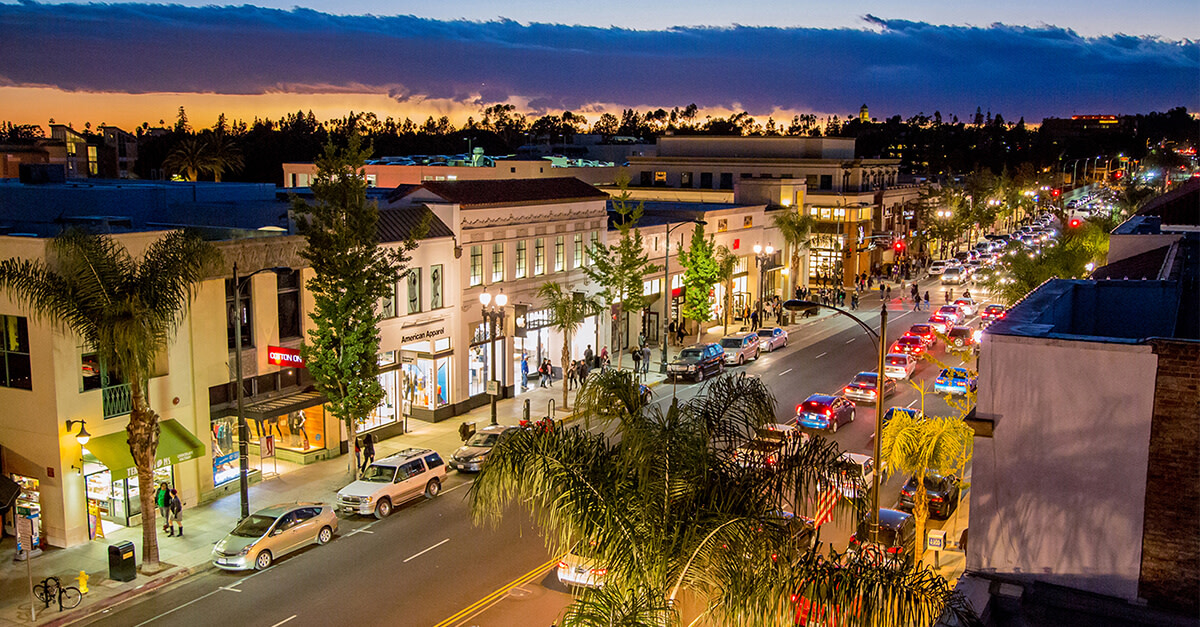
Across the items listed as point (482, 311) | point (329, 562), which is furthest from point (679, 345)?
point (329, 562)

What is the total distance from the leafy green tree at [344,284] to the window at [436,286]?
22.1 feet

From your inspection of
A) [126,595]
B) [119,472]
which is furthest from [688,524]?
[119,472]

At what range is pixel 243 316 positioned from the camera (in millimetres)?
30531

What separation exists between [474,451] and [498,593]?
10.6 metres

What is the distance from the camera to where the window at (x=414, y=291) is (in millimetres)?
37000

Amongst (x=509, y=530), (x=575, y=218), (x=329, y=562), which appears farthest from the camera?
(x=575, y=218)

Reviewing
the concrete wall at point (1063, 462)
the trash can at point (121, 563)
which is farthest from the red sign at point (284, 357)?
the concrete wall at point (1063, 462)

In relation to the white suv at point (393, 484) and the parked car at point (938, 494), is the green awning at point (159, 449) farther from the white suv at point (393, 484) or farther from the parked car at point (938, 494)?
the parked car at point (938, 494)

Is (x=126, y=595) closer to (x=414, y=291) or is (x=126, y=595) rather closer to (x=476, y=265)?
(x=414, y=291)

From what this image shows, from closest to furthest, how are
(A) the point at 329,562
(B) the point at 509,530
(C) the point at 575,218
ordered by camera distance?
(A) the point at 329,562, (B) the point at 509,530, (C) the point at 575,218

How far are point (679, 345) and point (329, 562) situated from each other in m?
33.6

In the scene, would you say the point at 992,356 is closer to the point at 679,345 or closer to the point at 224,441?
the point at 224,441

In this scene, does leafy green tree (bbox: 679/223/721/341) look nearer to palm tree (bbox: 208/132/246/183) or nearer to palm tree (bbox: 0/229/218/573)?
palm tree (bbox: 0/229/218/573)

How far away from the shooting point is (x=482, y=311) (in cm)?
4028
